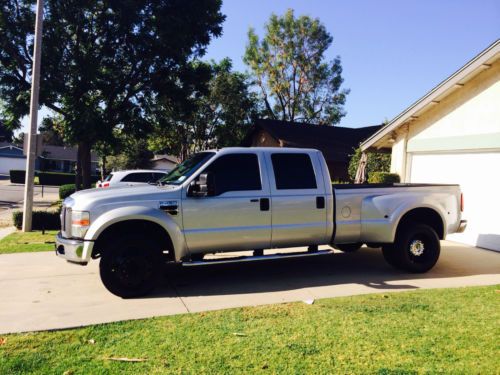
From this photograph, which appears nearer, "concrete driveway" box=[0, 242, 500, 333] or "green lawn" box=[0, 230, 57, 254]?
"concrete driveway" box=[0, 242, 500, 333]

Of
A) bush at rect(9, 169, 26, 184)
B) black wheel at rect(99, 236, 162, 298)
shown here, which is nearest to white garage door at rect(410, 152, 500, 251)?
black wheel at rect(99, 236, 162, 298)

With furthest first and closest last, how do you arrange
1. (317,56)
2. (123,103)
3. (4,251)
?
1. (317,56)
2. (123,103)
3. (4,251)

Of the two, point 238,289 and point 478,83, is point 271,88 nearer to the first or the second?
point 478,83

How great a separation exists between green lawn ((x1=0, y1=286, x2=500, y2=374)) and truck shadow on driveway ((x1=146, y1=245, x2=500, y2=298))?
109cm

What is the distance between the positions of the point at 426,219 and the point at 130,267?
5.13 meters

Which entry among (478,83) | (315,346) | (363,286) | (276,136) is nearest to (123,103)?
(276,136)

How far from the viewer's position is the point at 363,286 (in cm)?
666

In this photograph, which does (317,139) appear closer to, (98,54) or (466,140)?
(98,54)

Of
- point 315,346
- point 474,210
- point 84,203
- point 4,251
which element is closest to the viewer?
point 315,346

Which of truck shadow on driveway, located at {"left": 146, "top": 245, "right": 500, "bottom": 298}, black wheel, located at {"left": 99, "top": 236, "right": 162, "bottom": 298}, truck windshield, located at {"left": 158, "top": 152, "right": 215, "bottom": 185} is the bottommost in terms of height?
truck shadow on driveway, located at {"left": 146, "top": 245, "right": 500, "bottom": 298}

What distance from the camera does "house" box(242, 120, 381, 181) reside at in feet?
83.7

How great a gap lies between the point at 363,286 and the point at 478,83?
6.95m

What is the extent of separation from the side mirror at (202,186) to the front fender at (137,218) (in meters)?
0.48

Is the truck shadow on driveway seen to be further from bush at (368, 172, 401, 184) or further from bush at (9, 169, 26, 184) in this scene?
bush at (9, 169, 26, 184)
